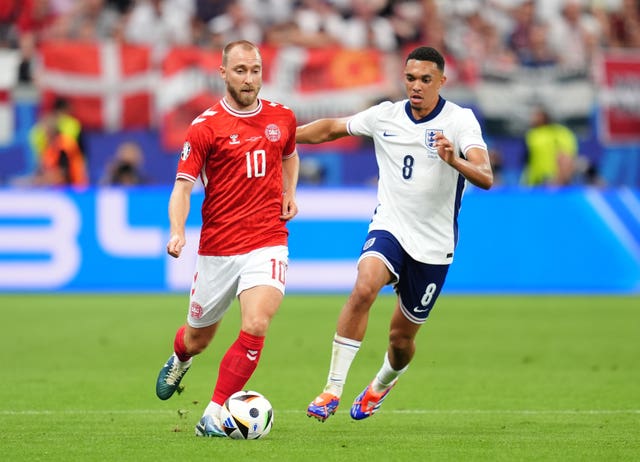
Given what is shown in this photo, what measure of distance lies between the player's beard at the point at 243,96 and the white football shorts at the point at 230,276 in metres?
0.92

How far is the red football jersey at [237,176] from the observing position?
7.70 meters

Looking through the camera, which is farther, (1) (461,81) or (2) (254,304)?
(1) (461,81)

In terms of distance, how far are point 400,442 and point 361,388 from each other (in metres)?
2.78

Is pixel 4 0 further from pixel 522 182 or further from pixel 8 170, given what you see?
Answer: pixel 522 182

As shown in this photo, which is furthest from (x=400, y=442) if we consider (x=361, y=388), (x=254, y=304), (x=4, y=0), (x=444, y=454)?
(x=4, y=0)

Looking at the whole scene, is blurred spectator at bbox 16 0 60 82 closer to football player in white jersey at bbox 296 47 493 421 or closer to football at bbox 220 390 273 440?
football player in white jersey at bbox 296 47 493 421

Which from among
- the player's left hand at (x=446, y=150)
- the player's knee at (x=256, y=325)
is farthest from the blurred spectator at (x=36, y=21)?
the player's left hand at (x=446, y=150)

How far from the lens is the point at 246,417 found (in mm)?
7375

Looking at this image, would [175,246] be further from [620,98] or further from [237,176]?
[620,98]

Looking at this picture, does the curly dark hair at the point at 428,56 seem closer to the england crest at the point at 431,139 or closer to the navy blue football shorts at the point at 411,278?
the england crest at the point at 431,139

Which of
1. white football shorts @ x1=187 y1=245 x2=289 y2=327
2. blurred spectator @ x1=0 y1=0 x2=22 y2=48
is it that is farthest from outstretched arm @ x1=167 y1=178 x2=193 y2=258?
blurred spectator @ x1=0 y1=0 x2=22 y2=48

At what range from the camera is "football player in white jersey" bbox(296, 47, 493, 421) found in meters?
7.92

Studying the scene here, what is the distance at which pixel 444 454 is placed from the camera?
690cm

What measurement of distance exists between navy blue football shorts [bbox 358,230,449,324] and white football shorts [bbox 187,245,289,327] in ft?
2.08
